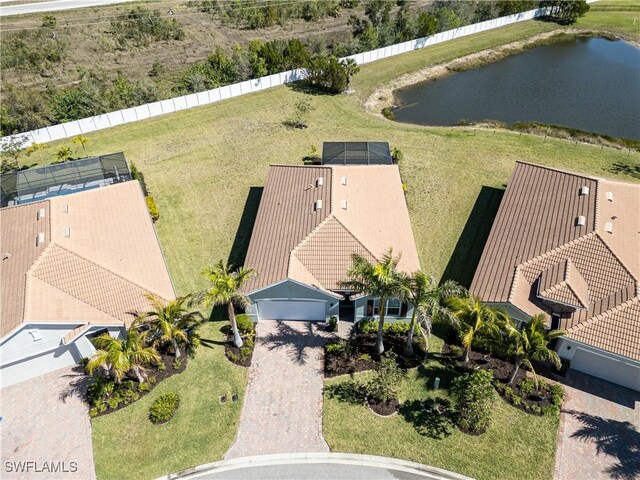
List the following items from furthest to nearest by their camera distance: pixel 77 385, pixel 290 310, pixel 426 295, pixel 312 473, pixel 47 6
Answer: pixel 47 6
pixel 290 310
pixel 77 385
pixel 426 295
pixel 312 473

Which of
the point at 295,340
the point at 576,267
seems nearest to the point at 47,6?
the point at 295,340

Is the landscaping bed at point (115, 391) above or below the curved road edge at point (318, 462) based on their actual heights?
above

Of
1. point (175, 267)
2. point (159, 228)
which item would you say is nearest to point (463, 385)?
point (175, 267)

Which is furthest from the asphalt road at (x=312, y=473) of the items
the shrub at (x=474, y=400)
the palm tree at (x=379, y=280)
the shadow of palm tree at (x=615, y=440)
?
the shadow of palm tree at (x=615, y=440)

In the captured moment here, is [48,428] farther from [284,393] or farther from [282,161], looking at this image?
[282,161]

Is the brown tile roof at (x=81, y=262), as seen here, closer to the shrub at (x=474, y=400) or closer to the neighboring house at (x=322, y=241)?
the neighboring house at (x=322, y=241)

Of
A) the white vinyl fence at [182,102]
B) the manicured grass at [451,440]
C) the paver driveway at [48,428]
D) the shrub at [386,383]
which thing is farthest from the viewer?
the white vinyl fence at [182,102]

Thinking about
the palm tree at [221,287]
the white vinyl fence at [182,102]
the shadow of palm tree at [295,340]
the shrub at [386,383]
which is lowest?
the shadow of palm tree at [295,340]

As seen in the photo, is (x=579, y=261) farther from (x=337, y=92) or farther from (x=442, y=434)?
(x=337, y=92)
